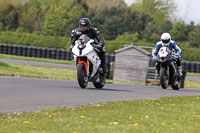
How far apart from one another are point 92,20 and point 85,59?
50.5m

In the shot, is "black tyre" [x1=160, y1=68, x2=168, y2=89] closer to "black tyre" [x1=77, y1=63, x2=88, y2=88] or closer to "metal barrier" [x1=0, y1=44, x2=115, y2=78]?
"black tyre" [x1=77, y1=63, x2=88, y2=88]

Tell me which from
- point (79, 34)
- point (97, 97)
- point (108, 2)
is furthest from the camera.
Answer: point (108, 2)

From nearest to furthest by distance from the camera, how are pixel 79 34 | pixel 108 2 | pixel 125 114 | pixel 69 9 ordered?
pixel 125 114
pixel 79 34
pixel 69 9
pixel 108 2

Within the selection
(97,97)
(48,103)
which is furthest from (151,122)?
(97,97)

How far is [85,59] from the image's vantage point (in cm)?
1344

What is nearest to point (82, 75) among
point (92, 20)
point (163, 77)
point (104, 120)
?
point (163, 77)

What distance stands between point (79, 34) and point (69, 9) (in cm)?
5307

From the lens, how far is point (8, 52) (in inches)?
1750

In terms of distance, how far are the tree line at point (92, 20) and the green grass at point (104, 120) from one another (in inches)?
1910

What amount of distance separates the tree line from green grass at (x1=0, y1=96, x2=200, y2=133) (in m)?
48.5

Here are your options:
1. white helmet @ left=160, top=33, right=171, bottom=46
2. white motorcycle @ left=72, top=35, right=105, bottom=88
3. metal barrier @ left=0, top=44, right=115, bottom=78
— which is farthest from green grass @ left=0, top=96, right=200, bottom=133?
metal barrier @ left=0, top=44, right=115, bottom=78

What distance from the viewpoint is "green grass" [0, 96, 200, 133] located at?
23.1ft

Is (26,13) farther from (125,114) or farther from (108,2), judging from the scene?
(125,114)

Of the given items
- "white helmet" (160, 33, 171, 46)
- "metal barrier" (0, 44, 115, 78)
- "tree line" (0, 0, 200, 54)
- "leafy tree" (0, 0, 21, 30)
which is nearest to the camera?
"white helmet" (160, 33, 171, 46)
